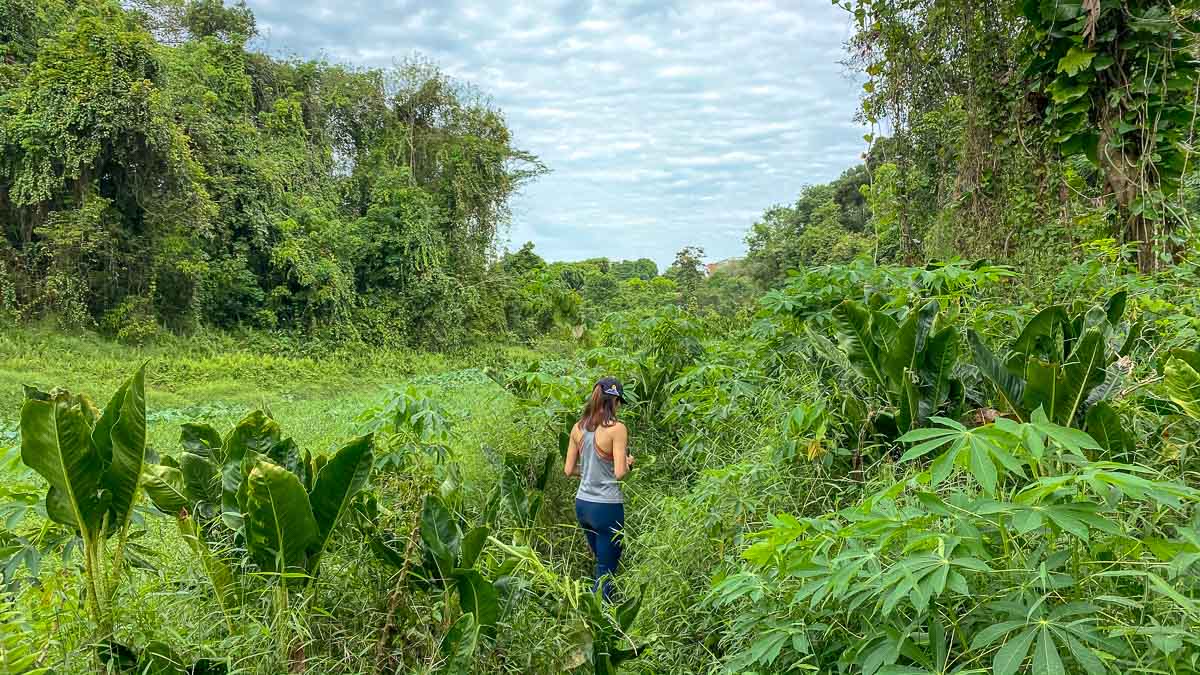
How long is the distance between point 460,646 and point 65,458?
1.00m

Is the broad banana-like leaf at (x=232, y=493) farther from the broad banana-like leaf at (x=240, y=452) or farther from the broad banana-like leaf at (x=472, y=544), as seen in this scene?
the broad banana-like leaf at (x=472, y=544)

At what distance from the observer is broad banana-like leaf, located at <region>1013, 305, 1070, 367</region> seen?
2.02 meters

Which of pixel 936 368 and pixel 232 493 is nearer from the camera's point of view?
pixel 232 493

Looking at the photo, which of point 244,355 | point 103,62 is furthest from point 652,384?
point 103,62

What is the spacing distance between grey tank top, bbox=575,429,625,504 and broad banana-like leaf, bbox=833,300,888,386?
1415 mm

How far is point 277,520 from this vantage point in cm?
153

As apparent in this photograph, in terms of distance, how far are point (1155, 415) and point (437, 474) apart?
2578 mm

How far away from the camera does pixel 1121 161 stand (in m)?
3.10

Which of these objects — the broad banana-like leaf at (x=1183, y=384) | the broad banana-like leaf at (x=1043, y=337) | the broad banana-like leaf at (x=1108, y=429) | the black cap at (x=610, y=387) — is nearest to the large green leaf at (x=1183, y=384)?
the broad banana-like leaf at (x=1183, y=384)

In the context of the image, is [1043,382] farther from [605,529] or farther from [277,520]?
[605,529]

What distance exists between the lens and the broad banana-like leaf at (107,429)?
154 centimetres

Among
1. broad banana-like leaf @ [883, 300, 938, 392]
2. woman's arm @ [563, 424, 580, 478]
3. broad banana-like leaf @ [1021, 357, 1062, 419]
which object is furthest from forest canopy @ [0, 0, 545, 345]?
broad banana-like leaf @ [1021, 357, 1062, 419]

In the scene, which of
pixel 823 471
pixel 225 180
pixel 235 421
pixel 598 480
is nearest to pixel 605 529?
pixel 598 480

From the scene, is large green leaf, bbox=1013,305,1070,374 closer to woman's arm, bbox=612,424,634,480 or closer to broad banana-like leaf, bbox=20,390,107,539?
woman's arm, bbox=612,424,634,480
